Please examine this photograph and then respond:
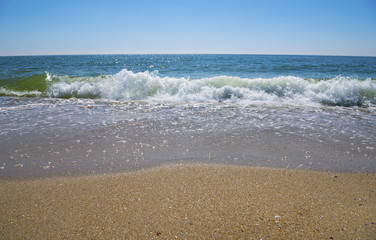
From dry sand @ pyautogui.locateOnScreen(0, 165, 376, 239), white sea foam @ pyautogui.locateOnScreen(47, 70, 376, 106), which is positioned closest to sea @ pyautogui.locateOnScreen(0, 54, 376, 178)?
white sea foam @ pyautogui.locateOnScreen(47, 70, 376, 106)

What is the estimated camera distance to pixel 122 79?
1024cm

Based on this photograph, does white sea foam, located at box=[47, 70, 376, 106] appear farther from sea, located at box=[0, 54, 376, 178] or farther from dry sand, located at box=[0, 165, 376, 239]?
dry sand, located at box=[0, 165, 376, 239]

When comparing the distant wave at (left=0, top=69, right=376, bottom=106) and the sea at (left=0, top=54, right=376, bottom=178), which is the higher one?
the distant wave at (left=0, top=69, right=376, bottom=106)

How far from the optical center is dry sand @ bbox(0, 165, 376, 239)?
76.4 inches

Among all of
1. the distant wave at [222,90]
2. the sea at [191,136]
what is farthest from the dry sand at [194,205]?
the distant wave at [222,90]

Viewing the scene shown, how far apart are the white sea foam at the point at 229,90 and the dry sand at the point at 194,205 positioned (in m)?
6.02

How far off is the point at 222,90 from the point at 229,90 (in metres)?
0.29

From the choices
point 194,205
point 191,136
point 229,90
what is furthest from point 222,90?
point 194,205

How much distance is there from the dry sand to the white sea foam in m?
6.02

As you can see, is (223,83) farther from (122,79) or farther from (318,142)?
(318,142)

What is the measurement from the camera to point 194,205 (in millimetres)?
2281

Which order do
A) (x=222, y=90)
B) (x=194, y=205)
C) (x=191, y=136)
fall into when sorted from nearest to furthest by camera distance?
(x=194, y=205) < (x=191, y=136) < (x=222, y=90)

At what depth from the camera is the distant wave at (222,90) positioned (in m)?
8.70

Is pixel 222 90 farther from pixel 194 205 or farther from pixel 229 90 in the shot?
pixel 194 205
